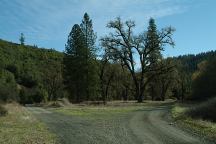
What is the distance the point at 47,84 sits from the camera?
375ft

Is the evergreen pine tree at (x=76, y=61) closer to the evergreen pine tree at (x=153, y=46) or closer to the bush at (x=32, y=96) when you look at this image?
the evergreen pine tree at (x=153, y=46)

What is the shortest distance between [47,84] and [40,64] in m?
27.7

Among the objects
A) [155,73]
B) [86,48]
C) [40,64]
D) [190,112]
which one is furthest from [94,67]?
[40,64]

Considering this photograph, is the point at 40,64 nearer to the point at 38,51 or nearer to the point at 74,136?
the point at 38,51

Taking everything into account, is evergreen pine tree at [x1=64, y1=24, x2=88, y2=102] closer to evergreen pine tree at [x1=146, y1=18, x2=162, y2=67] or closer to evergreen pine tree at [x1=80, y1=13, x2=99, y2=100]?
evergreen pine tree at [x1=80, y1=13, x2=99, y2=100]

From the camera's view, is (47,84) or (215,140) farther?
(47,84)

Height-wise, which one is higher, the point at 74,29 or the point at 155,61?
the point at 74,29

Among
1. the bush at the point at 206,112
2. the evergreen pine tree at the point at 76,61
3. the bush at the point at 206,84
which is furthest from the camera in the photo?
the evergreen pine tree at the point at 76,61

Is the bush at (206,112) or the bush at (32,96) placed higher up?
the bush at (32,96)

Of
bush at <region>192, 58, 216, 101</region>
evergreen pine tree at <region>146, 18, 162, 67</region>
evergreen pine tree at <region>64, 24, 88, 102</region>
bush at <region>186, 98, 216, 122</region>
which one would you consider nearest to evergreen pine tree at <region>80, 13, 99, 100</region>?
evergreen pine tree at <region>64, 24, 88, 102</region>

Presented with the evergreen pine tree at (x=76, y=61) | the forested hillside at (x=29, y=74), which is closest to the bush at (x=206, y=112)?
the evergreen pine tree at (x=76, y=61)

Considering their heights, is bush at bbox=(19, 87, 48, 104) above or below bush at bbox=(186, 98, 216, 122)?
above

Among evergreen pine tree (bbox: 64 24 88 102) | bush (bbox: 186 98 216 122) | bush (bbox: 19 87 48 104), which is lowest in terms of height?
bush (bbox: 186 98 216 122)

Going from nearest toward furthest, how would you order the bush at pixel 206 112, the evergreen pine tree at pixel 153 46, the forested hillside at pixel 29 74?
1. the bush at pixel 206 112
2. the evergreen pine tree at pixel 153 46
3. the forested hillside at pixel 29 74
